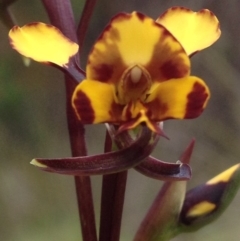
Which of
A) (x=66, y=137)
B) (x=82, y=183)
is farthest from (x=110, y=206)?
(x=66, y=137)

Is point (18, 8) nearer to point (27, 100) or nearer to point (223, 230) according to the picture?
point (27, 100)

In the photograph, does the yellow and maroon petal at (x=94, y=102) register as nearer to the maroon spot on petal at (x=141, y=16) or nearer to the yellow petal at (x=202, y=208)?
the maroon spot on petal at (x=141, y=16)

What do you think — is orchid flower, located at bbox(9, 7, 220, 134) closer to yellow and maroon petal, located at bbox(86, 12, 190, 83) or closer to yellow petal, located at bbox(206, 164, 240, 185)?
yellow and maroon petal, located at bbox(86, 12, 190, 83)

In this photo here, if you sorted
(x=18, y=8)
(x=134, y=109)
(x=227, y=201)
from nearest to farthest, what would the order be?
(x=134, y=109), (x=227, y=201), (x=18, y=8)

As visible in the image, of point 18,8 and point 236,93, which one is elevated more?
point 18,8

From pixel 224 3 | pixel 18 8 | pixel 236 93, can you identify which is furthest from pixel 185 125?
pixel 18 8

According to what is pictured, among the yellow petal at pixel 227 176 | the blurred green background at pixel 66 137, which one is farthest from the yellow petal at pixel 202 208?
the blurred green background at pixel 66 137

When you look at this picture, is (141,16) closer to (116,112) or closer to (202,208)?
(116,112)
